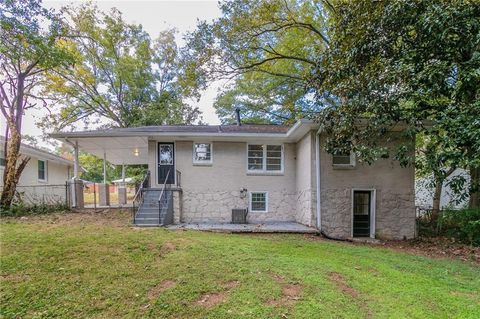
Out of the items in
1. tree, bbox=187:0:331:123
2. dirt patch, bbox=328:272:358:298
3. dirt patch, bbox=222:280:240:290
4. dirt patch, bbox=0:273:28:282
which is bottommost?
dirt patch, bbox=328:272:358:298

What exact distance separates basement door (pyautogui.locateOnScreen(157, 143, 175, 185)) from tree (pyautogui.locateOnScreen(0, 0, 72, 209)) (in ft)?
13.8

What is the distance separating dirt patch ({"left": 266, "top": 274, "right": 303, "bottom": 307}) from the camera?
12.2ft

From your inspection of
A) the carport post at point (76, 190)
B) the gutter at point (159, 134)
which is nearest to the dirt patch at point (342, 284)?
the gutter at point (159, 134)

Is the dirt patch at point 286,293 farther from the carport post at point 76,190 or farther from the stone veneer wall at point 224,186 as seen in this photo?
the carport post at point 76,190

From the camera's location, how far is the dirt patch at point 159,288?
3.86 metres

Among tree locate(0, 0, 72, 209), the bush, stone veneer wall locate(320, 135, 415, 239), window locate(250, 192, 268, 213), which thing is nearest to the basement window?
stone veneer wall locate(320, 135, 415, 239)

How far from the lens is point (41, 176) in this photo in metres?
15.0

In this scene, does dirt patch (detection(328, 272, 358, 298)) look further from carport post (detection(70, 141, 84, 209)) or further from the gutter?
carport post (detection(70, 141, 84, 209))

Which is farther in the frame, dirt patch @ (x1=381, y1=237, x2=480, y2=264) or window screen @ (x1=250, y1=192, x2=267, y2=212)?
window screen @ (x1=250, y1=192, x2=267, y2=212)

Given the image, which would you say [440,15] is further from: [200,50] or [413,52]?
[200,50]

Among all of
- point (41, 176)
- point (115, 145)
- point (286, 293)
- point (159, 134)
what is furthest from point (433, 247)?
point (41, 176)

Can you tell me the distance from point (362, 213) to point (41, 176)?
1608 cm

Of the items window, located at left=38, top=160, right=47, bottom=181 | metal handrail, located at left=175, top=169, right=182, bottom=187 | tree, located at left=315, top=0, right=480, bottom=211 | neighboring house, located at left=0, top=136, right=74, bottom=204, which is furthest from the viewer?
window, located at left=38, top=160, right=47, bottom=181

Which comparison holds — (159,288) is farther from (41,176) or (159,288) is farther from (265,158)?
(41,176)
